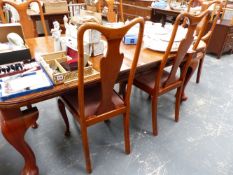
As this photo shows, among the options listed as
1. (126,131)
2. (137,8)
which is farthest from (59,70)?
(137,8)

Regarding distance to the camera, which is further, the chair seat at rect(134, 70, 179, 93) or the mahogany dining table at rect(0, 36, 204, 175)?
the chair seat at rect(134, 70, 179, 93)

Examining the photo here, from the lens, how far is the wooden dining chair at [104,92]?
844 millimetres

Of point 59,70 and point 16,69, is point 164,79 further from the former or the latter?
point 16,69

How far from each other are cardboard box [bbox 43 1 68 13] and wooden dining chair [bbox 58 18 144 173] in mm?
2305

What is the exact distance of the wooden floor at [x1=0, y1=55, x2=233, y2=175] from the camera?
4.46ft

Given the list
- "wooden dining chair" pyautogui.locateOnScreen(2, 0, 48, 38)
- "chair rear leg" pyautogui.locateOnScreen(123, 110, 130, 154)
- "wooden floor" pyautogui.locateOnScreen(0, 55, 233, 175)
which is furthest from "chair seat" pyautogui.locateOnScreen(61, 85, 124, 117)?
"wooden dining chair" pyautogui.locateOnScreen(2, 0, 48, 38)

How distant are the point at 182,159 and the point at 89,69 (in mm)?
1034

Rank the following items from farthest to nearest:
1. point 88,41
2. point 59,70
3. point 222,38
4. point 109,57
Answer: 1. point 222,38
2. point 88,41
3. point 59,70
4. point 109,57

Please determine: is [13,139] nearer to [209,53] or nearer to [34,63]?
[34,63]

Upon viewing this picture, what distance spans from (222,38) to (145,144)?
2554 millimetres

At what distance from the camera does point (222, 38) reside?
122 inches

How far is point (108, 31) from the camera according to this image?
81cm

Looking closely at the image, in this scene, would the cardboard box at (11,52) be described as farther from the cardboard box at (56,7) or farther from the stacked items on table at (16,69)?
the cardboard box at (56,7)

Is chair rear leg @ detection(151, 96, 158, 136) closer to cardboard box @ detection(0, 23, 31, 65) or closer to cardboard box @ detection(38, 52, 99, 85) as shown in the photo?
cardboard box @ detection(38, 52, 99, 85)
